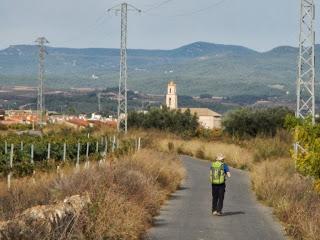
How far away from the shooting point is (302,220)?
1617 centimetres

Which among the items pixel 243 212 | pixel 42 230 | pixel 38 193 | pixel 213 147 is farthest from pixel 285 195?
pixel 213 147

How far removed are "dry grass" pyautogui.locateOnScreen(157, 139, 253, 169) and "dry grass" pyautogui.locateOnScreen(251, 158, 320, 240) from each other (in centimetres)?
1364

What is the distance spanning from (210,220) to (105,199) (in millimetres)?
4905

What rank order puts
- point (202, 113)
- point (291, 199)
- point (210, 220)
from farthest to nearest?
point (202, 113) → point (291, 199) → point (210, 220)

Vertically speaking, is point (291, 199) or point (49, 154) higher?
point (291, 199)

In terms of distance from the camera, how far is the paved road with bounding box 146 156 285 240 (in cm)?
1614

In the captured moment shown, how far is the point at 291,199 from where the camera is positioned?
20.3 m

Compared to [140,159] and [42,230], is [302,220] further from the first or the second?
[140,159]

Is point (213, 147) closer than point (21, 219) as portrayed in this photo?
No

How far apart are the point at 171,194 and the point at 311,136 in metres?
12.7

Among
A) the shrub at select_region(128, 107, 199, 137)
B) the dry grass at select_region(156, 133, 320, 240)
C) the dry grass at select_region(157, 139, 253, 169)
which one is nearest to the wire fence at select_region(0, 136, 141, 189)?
the dry grass at select_region(157, 139, 253, 169)

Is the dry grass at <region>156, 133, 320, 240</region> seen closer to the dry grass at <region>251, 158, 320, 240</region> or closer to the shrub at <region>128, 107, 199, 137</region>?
the dry grass at <region>251, 158, 320, 240</region>

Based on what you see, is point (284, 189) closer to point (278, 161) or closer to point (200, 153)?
point (278, 161)

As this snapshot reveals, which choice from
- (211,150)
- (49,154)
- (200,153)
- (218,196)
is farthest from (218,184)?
(200,153)
